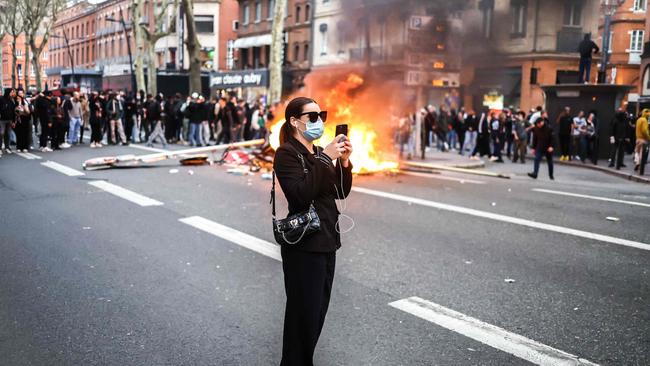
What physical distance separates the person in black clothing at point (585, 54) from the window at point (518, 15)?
6025mm

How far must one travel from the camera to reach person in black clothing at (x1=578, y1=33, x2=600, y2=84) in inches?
852

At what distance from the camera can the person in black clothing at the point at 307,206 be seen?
11.5 ft

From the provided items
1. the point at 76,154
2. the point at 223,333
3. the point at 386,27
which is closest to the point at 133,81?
the point at 76,154

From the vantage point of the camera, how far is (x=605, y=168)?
18594 mm

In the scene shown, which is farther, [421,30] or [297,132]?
[421,30]

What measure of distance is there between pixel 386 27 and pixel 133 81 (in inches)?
1202

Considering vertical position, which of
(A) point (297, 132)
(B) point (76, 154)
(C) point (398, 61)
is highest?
(C) point (398, 61)

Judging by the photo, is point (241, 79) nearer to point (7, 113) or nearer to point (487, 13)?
point (7, 113)

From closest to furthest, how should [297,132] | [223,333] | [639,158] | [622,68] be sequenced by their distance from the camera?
[297,132] < [223,333] < [639,158] < [622,68]

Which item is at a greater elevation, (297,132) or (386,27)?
(386,27)

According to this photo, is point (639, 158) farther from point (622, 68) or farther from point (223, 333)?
point (622, 68)

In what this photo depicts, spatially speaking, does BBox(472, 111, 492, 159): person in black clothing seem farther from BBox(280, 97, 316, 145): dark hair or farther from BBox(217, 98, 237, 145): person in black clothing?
BBox(280, 97, 316, 145): dark hair

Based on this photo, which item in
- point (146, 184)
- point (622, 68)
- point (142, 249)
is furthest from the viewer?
point (622, 68)

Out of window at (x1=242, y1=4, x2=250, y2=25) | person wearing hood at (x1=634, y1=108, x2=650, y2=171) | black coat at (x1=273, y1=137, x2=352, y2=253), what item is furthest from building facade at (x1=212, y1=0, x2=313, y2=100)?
black coat at (x1=273, y1=137, x2=352, y2=253)
